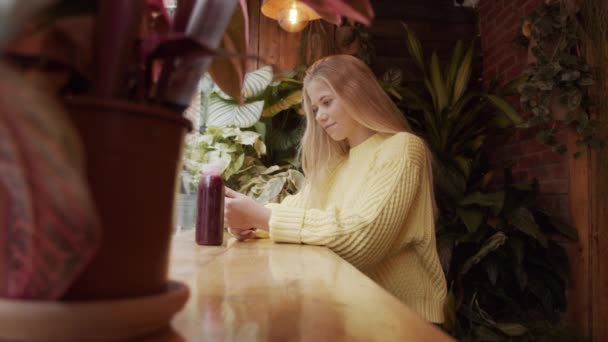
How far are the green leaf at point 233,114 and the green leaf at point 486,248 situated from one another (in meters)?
1.46

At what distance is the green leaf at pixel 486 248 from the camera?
8.29ft

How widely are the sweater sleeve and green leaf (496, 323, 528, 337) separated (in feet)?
4.57

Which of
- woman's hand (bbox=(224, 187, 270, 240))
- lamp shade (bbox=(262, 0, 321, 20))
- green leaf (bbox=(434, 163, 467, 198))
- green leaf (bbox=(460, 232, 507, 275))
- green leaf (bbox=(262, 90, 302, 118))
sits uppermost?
lamp shade (bbox=(262, 0, 321, 20))

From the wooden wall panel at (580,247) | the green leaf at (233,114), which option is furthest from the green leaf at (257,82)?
the wooden wall panel at (580,247)

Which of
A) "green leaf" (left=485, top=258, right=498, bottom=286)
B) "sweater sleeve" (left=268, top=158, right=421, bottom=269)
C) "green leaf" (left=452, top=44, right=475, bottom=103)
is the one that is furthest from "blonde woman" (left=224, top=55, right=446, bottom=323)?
"green leaf" (left=452, top=44, right=475, bottom=103)

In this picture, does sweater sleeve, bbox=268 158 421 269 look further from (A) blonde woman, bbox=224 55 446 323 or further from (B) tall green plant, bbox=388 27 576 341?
(B) tall green plant, bbox=388 27 576 341

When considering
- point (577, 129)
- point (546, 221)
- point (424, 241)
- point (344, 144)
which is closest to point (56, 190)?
point (424, 241)

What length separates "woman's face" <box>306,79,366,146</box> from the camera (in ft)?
6.01

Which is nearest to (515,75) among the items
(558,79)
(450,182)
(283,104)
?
(558,79)

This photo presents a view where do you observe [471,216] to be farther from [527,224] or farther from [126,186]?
[126,186]

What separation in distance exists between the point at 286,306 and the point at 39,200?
333mm

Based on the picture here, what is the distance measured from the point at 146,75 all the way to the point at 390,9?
12.8 ft

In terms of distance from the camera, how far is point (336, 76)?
1.81 m

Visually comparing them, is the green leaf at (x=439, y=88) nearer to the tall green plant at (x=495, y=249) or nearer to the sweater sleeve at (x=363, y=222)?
the tall green plant at (x=495, y=249)
